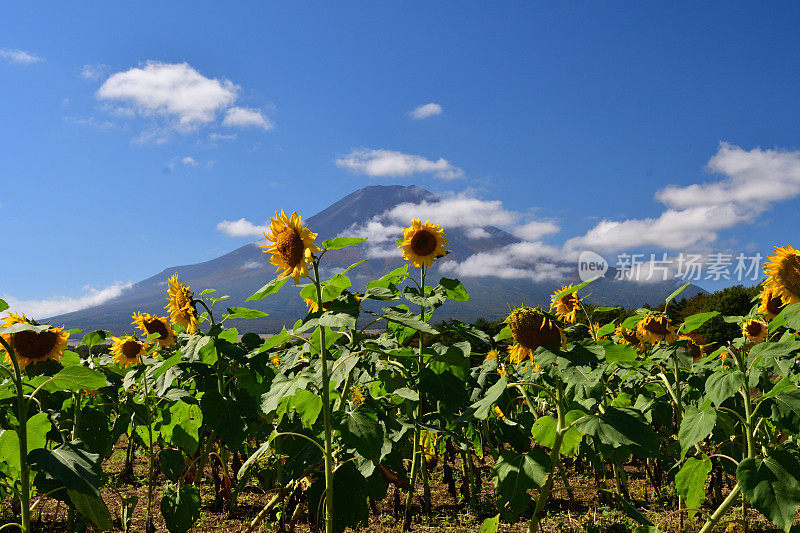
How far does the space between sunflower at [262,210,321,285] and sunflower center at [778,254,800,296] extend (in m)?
3.19

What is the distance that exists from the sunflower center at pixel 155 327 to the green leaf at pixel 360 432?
12.1ft

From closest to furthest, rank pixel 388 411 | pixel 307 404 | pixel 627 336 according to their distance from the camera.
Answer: pixel 307 404 → pixel 388 411 → pixel 627 336

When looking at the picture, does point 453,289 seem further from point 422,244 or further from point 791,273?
point 791,273

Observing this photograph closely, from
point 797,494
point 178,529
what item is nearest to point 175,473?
point 178,529

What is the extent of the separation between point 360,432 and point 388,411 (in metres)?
1.89

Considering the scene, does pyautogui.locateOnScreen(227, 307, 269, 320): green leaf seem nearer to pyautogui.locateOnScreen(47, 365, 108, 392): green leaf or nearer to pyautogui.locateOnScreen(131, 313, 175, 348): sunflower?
pyautogui.locateOnScreen(47, 365, 108, 392): green leaf

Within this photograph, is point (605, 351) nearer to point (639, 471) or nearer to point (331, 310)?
point (331, 310)

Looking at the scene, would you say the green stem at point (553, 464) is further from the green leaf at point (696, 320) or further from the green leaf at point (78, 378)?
the green leaf at point (78, 378)

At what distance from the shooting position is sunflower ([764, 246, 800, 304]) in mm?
3795

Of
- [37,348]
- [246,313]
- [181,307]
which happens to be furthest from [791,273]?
[37,348]

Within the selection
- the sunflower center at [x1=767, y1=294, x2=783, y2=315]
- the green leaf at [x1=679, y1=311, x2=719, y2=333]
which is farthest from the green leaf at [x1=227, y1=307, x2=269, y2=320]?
the sunflower center at [x1=767, y1=294, x2=783, y2=315]

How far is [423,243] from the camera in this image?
4734mm

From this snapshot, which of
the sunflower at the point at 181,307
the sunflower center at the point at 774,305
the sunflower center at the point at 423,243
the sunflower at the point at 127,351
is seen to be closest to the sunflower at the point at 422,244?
the sunflower center at the point at 423,243

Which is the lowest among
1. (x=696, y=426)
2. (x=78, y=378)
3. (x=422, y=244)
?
(x=696, y=426)
